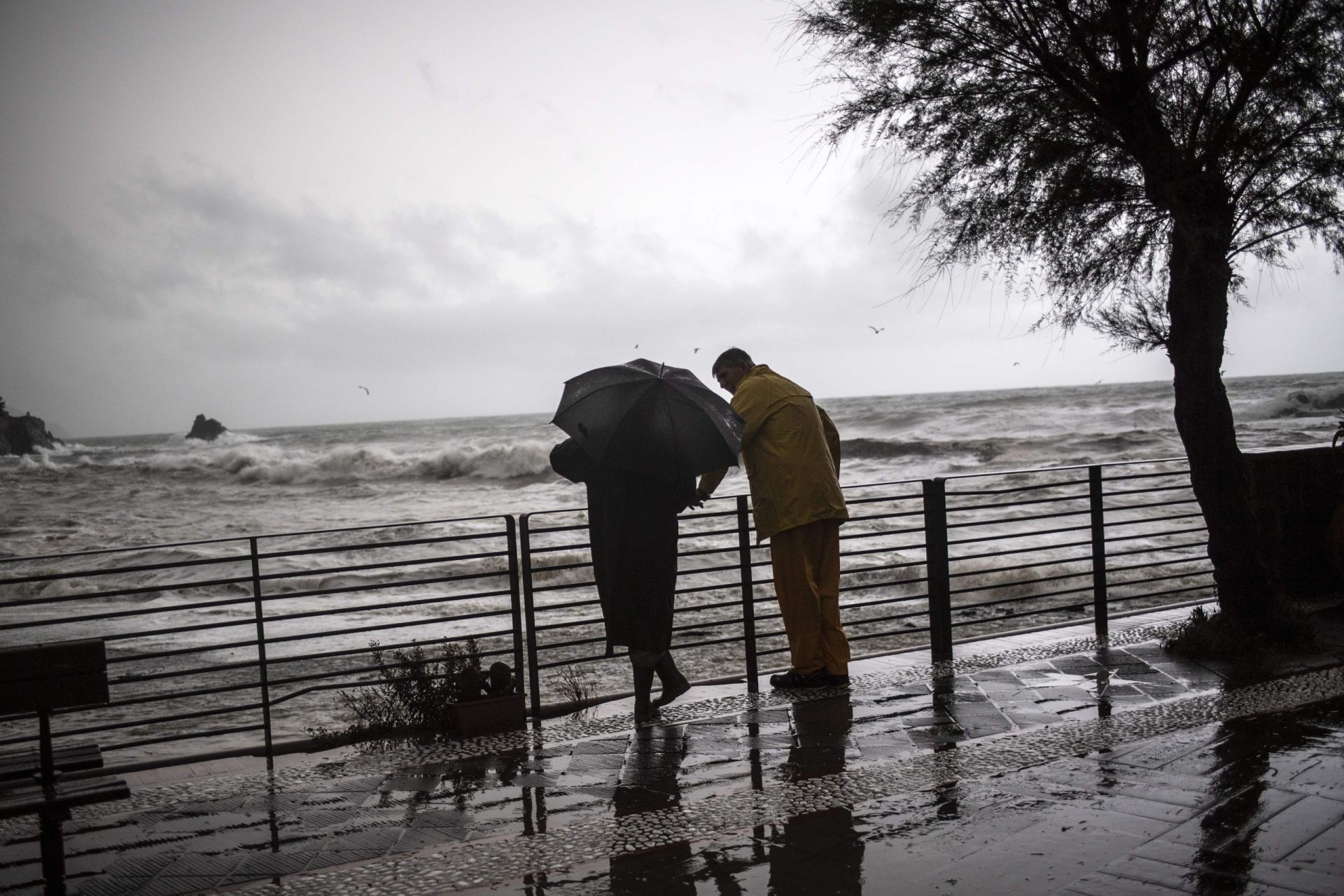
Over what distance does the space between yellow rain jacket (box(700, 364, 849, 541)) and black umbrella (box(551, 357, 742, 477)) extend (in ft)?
1.17

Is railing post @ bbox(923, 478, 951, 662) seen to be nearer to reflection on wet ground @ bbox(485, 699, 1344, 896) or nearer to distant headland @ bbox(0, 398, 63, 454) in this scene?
reflection on wet ground @ bbox(485, 699, 1344, 896)

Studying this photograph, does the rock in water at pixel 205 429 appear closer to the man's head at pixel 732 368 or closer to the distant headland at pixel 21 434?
the distant headland at pixel 21 434

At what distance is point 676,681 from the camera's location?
602cm

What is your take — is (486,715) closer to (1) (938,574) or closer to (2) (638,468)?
(2) (638,468)

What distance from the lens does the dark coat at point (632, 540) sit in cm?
570

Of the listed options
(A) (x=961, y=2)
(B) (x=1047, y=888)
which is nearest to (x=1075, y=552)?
(A) (x=961, y=2)

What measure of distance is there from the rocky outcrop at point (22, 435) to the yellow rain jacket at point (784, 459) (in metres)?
62.7

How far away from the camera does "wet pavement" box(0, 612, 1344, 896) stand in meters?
3.43

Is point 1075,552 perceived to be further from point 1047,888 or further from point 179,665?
point 1047,888

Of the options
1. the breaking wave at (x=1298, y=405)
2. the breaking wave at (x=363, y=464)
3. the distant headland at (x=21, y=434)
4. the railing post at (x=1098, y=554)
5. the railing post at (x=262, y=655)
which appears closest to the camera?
the railing post at (x=262, y=655)

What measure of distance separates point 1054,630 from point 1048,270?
8.58ft

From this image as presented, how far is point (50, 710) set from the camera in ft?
12.6

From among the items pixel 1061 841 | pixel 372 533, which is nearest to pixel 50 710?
pixel 1061 841

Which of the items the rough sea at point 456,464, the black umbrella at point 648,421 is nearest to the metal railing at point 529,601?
the black umbrella at point 648,421
